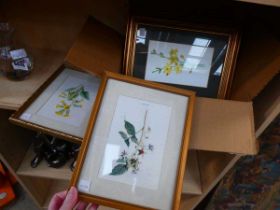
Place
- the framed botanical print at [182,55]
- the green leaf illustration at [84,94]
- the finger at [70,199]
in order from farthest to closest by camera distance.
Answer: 1. the green leaf illustration at [84,94]
2. the framed botanical print at [182,55]
3. the finger at [70,199]

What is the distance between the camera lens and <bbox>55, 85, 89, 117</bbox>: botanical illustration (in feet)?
2.78

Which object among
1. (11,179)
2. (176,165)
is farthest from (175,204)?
(11,179)

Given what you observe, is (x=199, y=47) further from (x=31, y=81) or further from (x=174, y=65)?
(x=31, y=81)

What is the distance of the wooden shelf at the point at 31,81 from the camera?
Answer: 824 mm

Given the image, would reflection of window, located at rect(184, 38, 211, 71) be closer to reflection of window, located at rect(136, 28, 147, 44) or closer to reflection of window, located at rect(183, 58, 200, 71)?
reflection of window, located at rect(183, 58, 200, 71)

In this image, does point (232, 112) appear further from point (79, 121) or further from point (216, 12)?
point (79, 121)

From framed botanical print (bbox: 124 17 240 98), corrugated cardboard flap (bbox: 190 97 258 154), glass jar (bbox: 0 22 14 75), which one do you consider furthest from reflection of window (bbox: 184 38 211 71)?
glass jar (bbox: 0 22 14 75)

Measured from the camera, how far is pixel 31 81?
35.4 inches

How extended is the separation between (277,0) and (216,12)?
26 centimetres

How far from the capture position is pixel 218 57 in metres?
0.79

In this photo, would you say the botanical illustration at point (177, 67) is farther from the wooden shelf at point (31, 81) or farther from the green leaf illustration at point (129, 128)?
the wooden shelf at point (31, 81)

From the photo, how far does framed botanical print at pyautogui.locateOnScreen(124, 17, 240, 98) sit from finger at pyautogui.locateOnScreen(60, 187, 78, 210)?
1.22 ft

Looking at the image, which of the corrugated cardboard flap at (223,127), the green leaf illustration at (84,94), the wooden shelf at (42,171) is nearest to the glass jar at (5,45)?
the green leaf illustration at (84,94)

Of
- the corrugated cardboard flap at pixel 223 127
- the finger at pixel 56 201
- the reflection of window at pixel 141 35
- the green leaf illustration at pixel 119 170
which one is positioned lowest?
the finger at pixel 56 201
